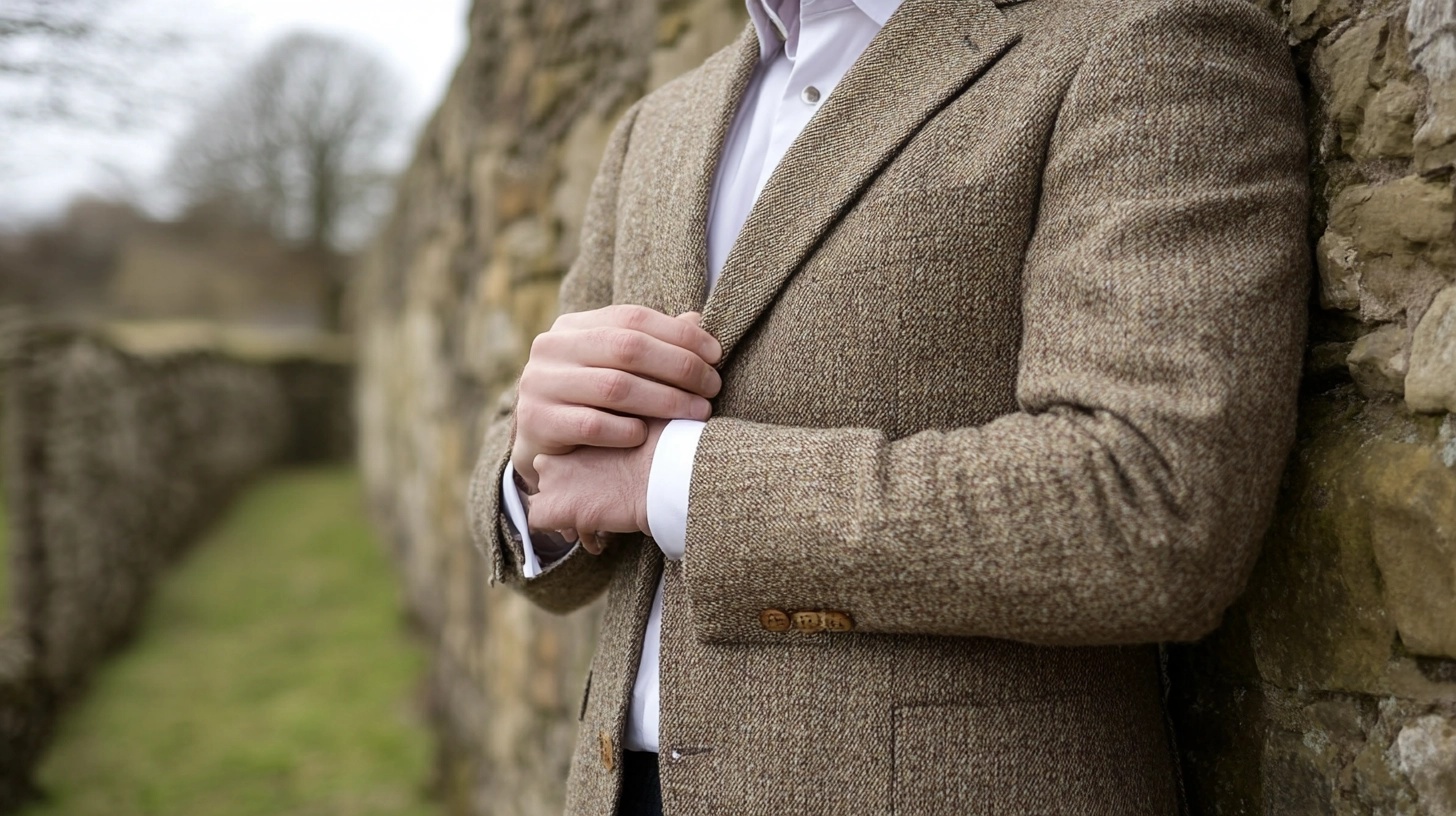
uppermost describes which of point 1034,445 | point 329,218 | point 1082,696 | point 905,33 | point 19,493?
point 905,33

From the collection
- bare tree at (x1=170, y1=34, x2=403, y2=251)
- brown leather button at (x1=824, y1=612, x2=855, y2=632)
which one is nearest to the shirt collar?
brown leather button at (x1=824, y1=612, x2=855, y2=632)

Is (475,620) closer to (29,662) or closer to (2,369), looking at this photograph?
→ (29,662)

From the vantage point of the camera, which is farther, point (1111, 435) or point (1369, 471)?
point (1369, 471)

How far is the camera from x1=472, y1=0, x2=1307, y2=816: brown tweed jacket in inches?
31.4

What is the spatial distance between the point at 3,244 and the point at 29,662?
297cm

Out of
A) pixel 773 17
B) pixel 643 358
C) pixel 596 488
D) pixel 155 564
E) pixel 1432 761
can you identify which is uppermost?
pixel 773 17

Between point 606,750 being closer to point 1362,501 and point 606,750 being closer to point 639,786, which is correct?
point 639,786

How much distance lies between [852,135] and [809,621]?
487mm

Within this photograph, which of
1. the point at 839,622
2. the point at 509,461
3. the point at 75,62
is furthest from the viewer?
the point at 75,62

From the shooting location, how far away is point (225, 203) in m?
20.2

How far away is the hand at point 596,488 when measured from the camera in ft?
3.32

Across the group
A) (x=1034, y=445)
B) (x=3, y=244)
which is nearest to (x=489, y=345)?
(x=1034, y=445)

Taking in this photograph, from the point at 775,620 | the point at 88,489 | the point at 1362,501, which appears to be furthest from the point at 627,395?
the point at 88,489

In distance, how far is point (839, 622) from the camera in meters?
0.92
